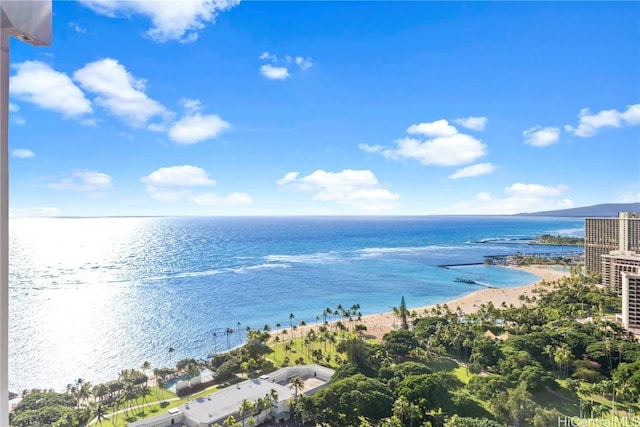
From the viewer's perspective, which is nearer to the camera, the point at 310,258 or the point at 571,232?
the point at 571,232

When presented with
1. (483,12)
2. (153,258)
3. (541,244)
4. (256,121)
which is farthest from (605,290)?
(153,258)

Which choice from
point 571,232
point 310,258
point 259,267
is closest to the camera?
point 571,232

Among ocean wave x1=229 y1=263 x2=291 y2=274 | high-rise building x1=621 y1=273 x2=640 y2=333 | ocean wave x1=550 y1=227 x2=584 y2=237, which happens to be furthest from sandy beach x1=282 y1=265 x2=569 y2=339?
ocean wave x1=229 y1=263 x2=291 y2=274

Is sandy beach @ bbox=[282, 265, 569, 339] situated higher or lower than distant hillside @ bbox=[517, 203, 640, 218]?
lower

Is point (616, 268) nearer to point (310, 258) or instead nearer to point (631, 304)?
point (631, 304)

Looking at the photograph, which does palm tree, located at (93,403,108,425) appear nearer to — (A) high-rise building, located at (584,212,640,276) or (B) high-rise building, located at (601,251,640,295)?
(A) high-rise building, located at (584,212,640,276)

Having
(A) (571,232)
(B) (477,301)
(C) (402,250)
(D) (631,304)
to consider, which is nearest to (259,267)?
(B) (477,301)
